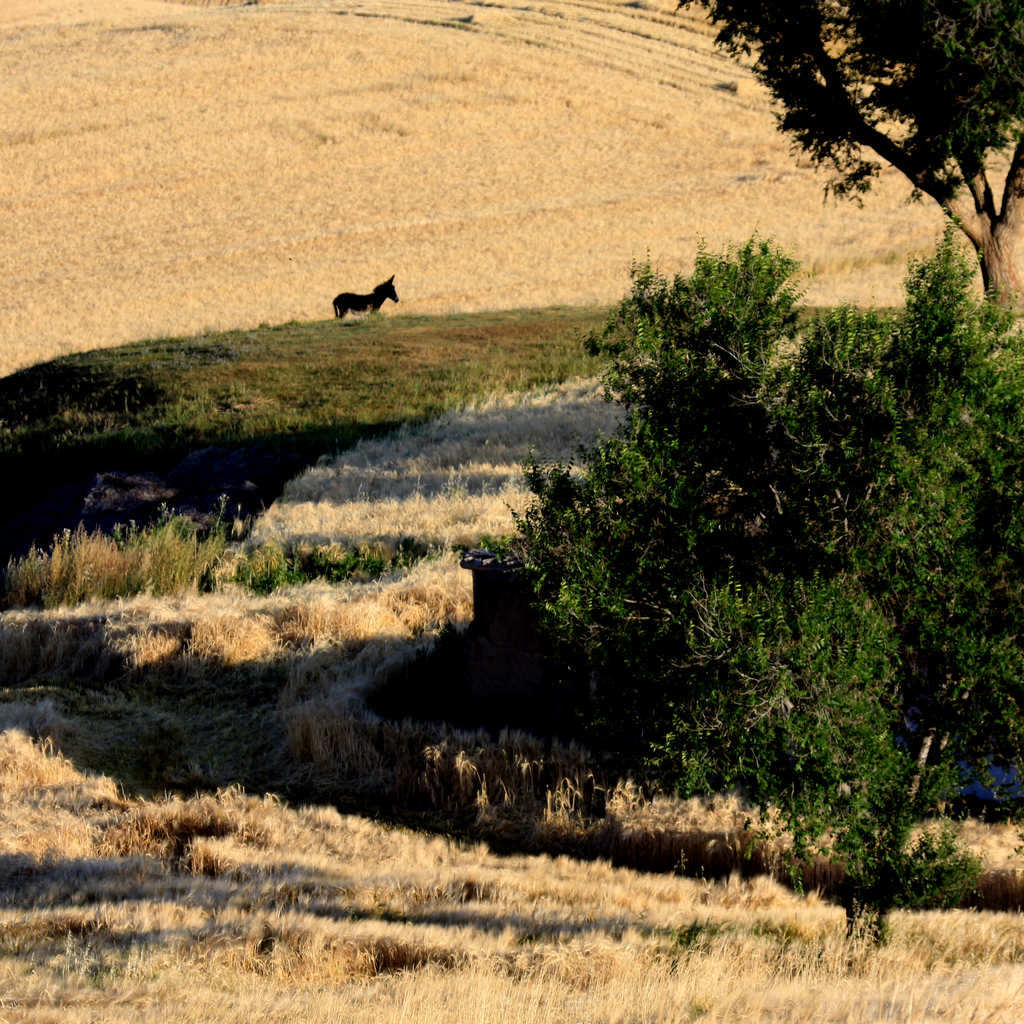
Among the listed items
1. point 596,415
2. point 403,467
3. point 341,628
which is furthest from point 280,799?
point 596,415

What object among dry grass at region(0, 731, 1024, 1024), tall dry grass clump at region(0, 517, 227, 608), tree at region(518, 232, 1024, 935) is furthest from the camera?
tall dry grass clump at region(0, 517, 227, 608)

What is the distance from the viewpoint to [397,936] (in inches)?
306

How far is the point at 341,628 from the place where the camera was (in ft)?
47.1

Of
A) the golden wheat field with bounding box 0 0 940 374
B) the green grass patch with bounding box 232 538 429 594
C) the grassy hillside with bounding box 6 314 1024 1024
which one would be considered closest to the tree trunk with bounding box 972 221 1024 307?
the golden wheat field with bounding box 0 0 940 374

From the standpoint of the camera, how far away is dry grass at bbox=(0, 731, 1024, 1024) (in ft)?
21.1

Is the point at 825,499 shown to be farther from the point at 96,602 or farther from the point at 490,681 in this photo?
the point at 96,602

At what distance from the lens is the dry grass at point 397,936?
642 cm

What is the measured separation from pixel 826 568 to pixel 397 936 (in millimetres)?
3430

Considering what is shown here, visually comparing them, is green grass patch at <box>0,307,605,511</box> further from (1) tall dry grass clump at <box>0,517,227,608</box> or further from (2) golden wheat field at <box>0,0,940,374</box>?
(2) golden wheat field at <box>0,0,940,374</box>

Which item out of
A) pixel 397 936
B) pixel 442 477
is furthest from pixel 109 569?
pixel 397 936

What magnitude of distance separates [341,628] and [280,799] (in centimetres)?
334

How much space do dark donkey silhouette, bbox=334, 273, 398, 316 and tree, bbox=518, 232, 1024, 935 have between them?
25.6 meters

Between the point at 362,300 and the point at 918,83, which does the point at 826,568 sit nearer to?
the point at 918,83

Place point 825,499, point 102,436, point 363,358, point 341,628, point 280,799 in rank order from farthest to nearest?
point 363,358 < point 102,436 < point 341,628 < point 280,799 < point 825,499
